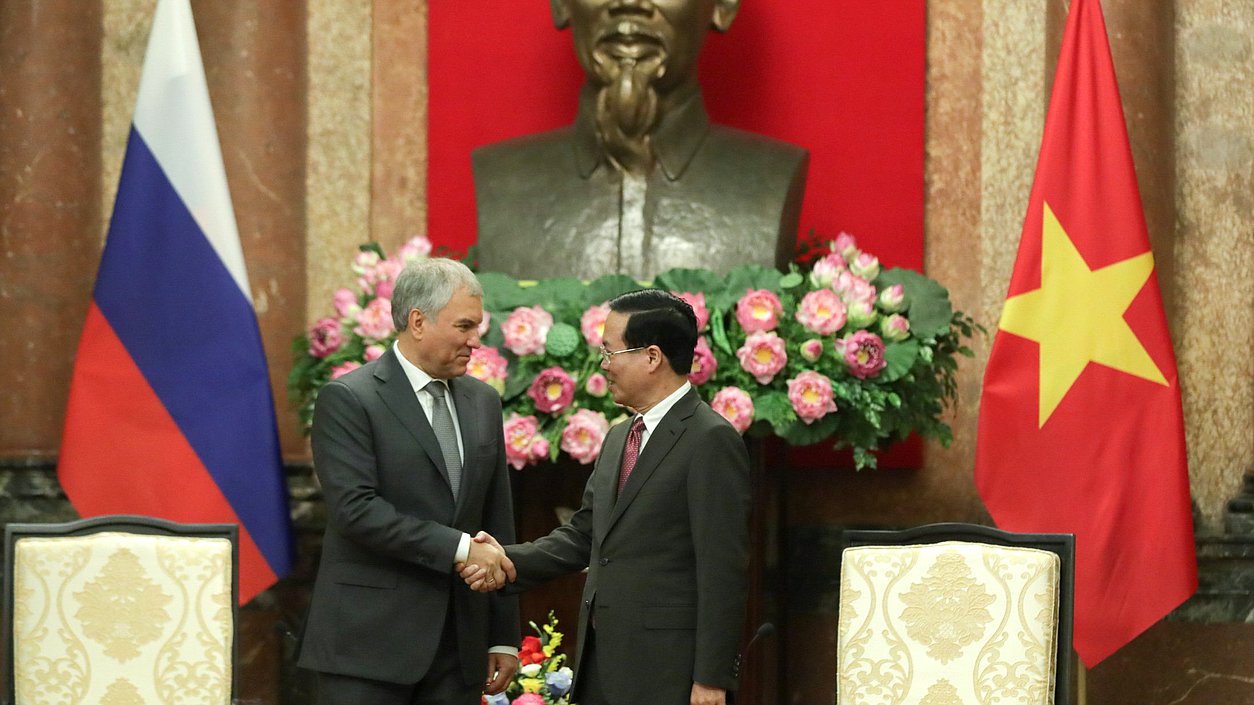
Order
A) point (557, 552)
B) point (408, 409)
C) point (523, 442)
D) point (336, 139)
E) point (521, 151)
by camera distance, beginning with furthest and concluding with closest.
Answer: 1. point (336, 139)
2. point (521, 151)
3. point (523, 442)
4. point (557, 552)
5. point (408, 409)

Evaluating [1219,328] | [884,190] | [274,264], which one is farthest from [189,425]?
[1219,328]

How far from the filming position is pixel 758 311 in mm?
4234

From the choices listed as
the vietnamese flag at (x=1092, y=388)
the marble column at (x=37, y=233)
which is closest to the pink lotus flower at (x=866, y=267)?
the vietnamese flag at (x=1092, y=388)

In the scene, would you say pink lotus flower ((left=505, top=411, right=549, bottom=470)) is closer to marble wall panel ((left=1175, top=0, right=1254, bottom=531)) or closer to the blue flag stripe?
the blue flag stripe

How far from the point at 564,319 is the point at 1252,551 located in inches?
87.8

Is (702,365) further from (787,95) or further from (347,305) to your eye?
(787,95)

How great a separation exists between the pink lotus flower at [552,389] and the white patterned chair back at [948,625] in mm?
1201

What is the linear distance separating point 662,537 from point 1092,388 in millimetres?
1717

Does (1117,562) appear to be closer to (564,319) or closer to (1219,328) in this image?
(1219,328)

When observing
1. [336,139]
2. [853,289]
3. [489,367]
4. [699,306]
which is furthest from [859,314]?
[336,139]

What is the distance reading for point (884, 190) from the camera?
A: 205 inches

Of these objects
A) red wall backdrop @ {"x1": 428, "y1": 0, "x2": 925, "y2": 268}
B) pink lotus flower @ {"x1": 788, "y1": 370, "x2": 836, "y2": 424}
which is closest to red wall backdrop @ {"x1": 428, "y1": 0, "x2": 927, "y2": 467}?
red wall backdrop @ {"x1": 428, "y1": 0, "x2": 925, "y2": 268}

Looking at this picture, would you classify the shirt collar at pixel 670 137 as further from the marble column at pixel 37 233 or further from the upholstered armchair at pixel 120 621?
the upholstered armchair at pixel 120 621

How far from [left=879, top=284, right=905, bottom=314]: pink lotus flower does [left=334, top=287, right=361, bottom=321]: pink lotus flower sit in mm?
1509
